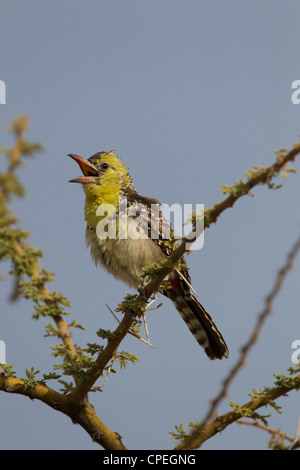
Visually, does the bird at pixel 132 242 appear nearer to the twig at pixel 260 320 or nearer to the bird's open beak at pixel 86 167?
the bird's open beak at pixel 86 167

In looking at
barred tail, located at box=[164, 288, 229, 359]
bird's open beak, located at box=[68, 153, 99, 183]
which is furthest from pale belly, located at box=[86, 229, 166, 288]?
bird's open beak, located at box=[68, 153, 99, 183]

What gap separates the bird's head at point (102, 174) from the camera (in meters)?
6.86

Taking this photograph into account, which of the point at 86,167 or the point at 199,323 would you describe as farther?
the point at 86,167

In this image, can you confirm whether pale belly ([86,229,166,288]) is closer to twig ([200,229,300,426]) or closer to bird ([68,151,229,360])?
bird ([68,151,229,360])

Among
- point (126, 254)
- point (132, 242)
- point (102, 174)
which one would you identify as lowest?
point (126, 254)

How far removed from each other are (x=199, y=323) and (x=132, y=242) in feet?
4.02

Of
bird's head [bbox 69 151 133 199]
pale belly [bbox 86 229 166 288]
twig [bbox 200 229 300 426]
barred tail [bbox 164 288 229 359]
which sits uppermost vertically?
bird's head [bbox 69 151 133 199]

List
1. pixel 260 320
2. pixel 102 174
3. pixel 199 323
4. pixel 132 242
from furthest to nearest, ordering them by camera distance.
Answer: pixel 102 174, pixel 199 323, pixel 132 242, pixel 260 320

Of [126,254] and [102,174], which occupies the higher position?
[102,174]

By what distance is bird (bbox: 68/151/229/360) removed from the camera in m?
6.32

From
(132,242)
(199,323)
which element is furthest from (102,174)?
(199,323)

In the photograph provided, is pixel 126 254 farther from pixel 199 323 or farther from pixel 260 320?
pixel 260 320

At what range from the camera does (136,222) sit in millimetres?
6375

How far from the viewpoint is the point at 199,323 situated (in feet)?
21.4
